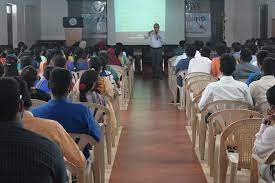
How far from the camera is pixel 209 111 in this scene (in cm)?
543

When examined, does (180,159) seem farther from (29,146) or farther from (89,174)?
(29,146)

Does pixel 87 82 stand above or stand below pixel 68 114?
above

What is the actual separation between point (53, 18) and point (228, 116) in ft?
47.3

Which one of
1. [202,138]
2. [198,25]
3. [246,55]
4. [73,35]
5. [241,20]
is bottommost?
[202,138]

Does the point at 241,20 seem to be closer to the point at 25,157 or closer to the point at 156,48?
the point at 156,48

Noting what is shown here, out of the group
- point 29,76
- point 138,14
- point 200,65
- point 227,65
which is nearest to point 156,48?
point 138,14

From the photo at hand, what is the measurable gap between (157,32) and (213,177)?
378 inches

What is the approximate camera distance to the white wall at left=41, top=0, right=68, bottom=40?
18247 mm

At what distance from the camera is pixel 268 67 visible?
5.45 m

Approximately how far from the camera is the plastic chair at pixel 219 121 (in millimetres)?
4555

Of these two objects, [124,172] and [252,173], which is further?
[124,172]

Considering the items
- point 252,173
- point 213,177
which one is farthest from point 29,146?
point 213,177

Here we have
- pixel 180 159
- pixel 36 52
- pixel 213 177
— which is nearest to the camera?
pixel 213 177

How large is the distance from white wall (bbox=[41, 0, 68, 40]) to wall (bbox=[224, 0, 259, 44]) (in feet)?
17.7
